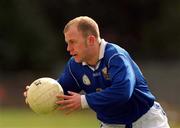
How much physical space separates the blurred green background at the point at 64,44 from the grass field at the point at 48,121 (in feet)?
7.68

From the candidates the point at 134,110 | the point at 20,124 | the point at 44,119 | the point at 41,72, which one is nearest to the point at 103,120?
the point at 134,110

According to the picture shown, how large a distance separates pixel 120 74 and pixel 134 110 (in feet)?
2.30

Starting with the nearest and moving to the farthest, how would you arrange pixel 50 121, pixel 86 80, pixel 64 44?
1. pixel 86 80
2. pixel 50 121
3. pixel 64 44

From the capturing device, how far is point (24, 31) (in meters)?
36.8

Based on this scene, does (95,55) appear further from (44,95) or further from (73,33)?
(44,95)

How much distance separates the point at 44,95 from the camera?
927 cm

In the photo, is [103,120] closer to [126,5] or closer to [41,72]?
[41,72]

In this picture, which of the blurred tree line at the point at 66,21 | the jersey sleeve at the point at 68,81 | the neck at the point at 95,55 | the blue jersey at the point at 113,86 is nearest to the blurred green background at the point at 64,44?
the blurred tree line at the point at 66,21

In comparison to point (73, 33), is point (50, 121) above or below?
below

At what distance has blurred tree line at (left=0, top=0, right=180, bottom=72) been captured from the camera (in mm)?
36688

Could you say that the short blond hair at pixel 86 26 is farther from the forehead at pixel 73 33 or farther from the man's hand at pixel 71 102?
the man's hand at pixel 71 102

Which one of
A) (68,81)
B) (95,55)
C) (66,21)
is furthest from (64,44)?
(95,55)

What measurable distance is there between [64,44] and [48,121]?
14333 millimetres

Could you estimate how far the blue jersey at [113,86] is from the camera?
9.00 meters
